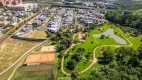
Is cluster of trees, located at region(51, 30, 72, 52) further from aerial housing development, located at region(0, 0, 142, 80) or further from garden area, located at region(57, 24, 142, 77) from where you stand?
garden area, located at region(57, 24, 142, 77)

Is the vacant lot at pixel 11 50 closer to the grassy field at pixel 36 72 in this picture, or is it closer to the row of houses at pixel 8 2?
the grassy field at pixel 36 72

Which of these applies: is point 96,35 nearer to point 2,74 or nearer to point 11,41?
point 11,41

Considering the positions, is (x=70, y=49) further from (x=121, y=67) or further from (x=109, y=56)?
(x=121, y=67)

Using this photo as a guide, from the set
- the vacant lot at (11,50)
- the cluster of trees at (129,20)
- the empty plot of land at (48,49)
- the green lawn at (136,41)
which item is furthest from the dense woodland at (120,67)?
the cluster of trees at (129,20)

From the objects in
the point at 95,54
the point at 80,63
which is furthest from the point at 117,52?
the point at 80,63

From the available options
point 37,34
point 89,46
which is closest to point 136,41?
point 89,46

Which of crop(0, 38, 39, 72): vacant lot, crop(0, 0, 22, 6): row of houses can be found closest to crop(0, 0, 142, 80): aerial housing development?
crop(0, 38, 39, 72): vacant lot
